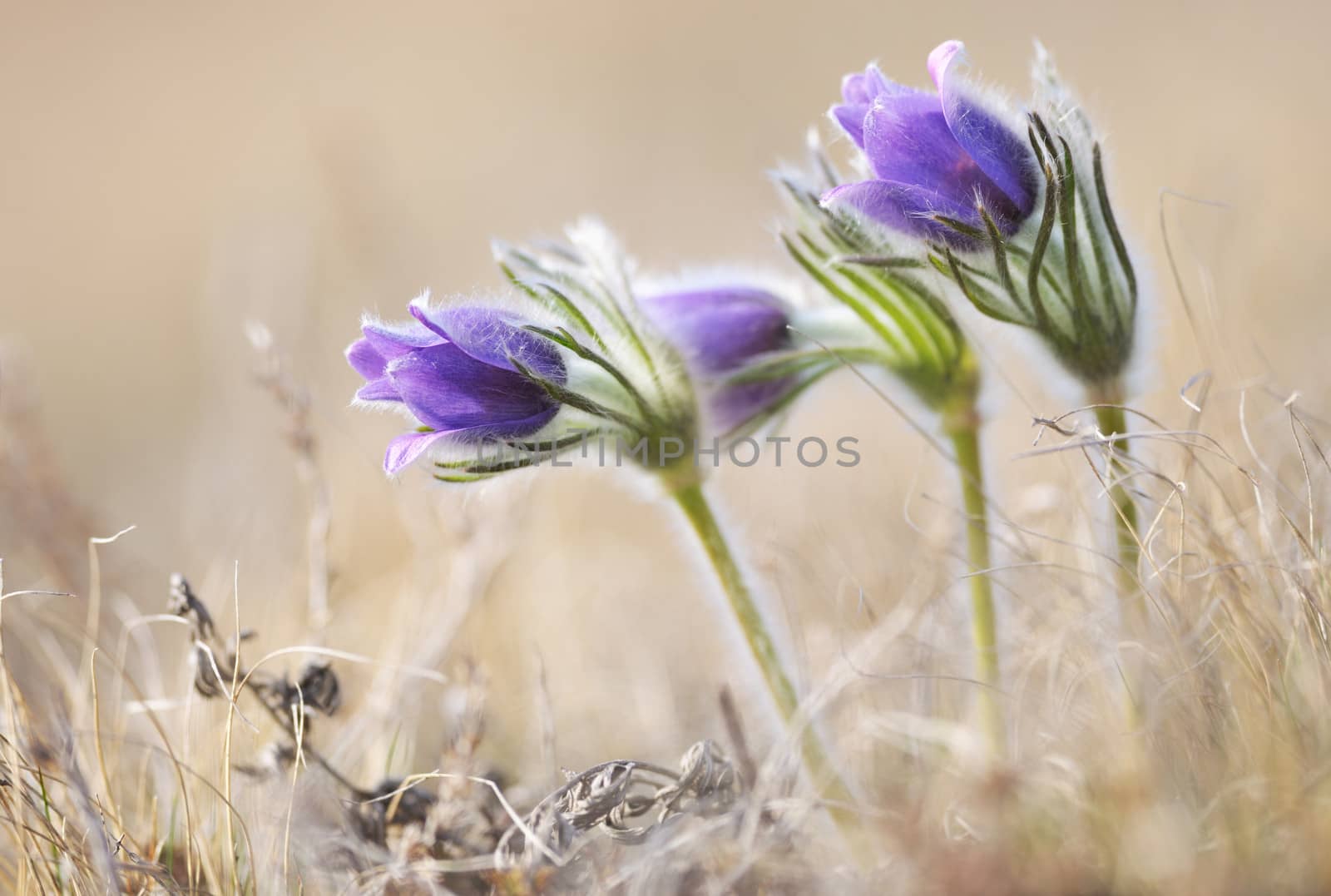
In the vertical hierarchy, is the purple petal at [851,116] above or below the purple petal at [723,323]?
above

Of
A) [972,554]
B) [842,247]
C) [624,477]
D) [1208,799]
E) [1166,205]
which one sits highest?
[1166,205]

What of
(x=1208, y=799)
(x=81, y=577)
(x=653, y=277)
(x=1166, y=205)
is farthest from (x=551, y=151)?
(x=1208, y=799)

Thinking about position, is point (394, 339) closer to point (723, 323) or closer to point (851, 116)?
point (723, 323)

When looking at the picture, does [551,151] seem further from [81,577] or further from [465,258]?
[81,577]

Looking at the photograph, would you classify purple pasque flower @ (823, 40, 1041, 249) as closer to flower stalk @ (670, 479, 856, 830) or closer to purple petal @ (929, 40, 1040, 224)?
purple petal @ (929, 40, 1040, 224)

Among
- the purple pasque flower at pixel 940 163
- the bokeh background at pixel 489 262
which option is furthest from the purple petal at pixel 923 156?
the bokeh background at pixel 489 262

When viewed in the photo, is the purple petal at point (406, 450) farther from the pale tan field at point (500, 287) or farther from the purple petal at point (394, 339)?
the pale tan field at point (500, 287)

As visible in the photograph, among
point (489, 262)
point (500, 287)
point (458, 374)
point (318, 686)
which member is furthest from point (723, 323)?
point (489, 262)
